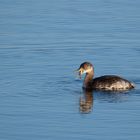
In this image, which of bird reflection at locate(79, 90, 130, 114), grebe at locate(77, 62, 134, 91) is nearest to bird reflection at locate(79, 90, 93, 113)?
bird reflection at locate(79, 90, 130, 114)

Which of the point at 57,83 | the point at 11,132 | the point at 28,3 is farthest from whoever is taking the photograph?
the point at 28,3

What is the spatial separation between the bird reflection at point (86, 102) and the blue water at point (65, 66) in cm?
3

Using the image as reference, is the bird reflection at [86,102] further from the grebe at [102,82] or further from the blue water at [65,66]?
the grebe at [102,82]

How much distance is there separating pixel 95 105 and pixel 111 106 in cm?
42

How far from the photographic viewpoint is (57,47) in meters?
29.2

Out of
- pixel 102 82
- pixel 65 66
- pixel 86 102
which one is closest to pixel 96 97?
pixel 86 102

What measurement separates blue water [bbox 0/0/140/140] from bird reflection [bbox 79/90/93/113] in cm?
3

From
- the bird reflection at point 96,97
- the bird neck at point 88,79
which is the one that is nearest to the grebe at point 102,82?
the bird neck at point 88,79

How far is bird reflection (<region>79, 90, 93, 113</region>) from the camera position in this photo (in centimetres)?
2210

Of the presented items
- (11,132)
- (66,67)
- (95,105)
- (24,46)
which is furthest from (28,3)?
(11,132)

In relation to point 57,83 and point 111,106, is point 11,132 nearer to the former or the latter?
point 111,106

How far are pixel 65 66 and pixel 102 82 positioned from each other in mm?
2464

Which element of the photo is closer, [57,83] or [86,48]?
[57,83]

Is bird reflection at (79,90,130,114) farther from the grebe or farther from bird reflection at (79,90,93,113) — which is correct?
the grebe
